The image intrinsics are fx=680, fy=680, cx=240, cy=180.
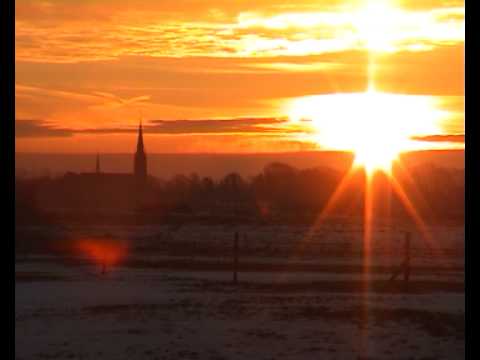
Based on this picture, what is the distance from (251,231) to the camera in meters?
30.4

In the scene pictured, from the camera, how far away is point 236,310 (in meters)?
10.9

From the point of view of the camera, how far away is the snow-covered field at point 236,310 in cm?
852

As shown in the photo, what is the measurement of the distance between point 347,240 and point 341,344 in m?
17.8

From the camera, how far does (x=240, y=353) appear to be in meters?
8.28

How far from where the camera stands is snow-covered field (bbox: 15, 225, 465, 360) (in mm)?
8523
